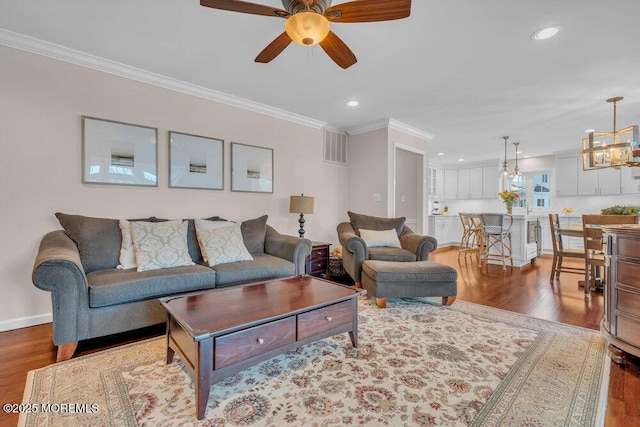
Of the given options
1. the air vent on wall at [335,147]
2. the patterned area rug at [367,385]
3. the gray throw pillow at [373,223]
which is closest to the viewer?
the patterned area rug at [367,385]

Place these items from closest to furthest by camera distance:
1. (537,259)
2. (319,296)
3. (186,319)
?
(186,319) < (319,296) < (537,259)

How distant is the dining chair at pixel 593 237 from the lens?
331 cm

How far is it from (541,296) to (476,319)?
54.6 inches

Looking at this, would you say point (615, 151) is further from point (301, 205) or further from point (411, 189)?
point (301, 205)

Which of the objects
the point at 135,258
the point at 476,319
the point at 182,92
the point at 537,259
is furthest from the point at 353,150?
the point at 537,259

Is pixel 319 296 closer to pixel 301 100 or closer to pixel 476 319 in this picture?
pixel 476 319

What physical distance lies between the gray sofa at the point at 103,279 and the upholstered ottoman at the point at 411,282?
89 cm

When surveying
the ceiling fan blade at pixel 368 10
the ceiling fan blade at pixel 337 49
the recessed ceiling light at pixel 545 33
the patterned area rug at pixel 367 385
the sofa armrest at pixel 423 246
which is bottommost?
the patterned area rug at pixel 367 385

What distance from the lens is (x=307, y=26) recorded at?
5.32 ft

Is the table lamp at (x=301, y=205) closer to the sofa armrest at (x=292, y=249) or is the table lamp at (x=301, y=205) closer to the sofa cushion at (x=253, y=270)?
the sofa armrest at (x=292, y=249)

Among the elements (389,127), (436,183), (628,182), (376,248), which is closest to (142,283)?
(376,248)

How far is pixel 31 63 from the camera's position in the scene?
8.48 ft

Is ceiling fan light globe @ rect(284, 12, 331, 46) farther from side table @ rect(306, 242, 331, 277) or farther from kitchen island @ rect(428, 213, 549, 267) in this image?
kitchen island @ rect(428, 213, 549, 267)

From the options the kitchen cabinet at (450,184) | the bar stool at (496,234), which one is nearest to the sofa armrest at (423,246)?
the bar stool at (496,234)
